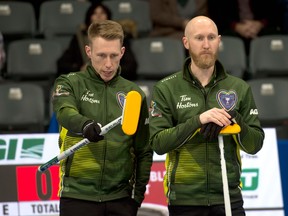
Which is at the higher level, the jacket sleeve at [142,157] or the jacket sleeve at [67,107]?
the jacket sleeve at [67,107]

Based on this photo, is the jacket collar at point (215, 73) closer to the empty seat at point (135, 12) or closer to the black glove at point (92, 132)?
the black glove at point (92, 132)

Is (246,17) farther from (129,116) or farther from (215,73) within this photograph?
(129,116)

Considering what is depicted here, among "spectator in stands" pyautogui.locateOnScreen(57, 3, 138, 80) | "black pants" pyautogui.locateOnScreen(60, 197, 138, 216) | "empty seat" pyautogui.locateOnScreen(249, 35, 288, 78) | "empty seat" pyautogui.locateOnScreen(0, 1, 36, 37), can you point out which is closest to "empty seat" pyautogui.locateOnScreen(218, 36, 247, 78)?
"empty seat" pyautogui.locateOnScreen(249, 35, 288, 78)

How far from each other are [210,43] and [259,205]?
244 centimetres

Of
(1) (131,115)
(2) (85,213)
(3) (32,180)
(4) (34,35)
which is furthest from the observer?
(4) (34,35)

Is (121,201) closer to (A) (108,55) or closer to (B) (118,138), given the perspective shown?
(B) (118,138)

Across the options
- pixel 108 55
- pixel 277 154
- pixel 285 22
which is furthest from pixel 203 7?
pixel 108 55

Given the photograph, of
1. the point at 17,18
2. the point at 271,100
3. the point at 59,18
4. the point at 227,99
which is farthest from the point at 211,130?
the point at 17,18

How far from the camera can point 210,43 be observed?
452 cm

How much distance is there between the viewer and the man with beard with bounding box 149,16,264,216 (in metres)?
4.46

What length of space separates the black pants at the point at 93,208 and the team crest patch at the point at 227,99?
0.81m

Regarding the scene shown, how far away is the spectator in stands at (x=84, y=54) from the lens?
877 centimetres

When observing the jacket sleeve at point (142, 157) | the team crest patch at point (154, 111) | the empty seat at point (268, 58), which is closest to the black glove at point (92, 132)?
the team crest patch at point (154, 111)

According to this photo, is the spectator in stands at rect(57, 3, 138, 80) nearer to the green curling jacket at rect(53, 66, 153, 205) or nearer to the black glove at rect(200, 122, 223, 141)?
the green curling jacket at rect(53, 66, 153, 205)
